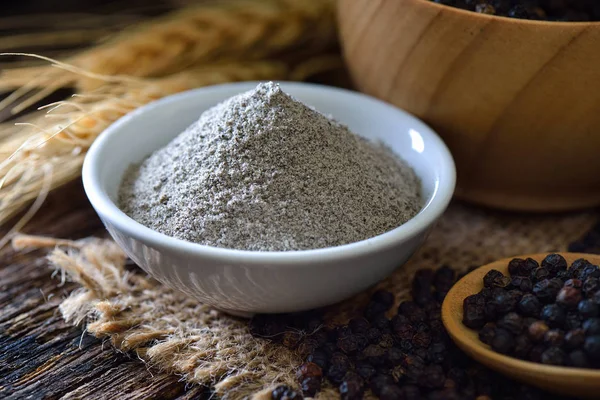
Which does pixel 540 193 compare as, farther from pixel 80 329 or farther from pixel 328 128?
pixel 80 329

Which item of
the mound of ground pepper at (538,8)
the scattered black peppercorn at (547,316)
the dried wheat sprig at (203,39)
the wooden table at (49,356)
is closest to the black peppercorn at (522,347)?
the scattered black peppercorn at (547,316)

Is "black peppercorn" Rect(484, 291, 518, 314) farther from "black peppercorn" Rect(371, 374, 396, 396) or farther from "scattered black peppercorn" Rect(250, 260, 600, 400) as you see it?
"black peppercorn" Rect(371, 374, 396, 396)

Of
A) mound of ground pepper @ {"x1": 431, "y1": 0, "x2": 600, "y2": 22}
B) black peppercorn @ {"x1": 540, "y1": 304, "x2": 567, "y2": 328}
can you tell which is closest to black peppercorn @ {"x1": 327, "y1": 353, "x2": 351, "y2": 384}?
black peppercorn @ {"x1": 540, "y1": 304, "x2": 567, "y2": 328}

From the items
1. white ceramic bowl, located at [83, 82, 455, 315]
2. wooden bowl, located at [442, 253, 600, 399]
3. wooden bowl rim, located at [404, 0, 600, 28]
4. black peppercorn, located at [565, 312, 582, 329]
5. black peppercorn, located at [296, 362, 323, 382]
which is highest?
wooden bowl rim, located at [404, 0, 600, 28]

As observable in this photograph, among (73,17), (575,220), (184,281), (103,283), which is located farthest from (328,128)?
(73,17)

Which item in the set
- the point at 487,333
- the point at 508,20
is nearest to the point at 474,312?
the point at 487,333

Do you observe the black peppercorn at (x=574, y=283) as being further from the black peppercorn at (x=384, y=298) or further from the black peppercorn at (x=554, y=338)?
the black peppercorn at (x=384, y=298)
